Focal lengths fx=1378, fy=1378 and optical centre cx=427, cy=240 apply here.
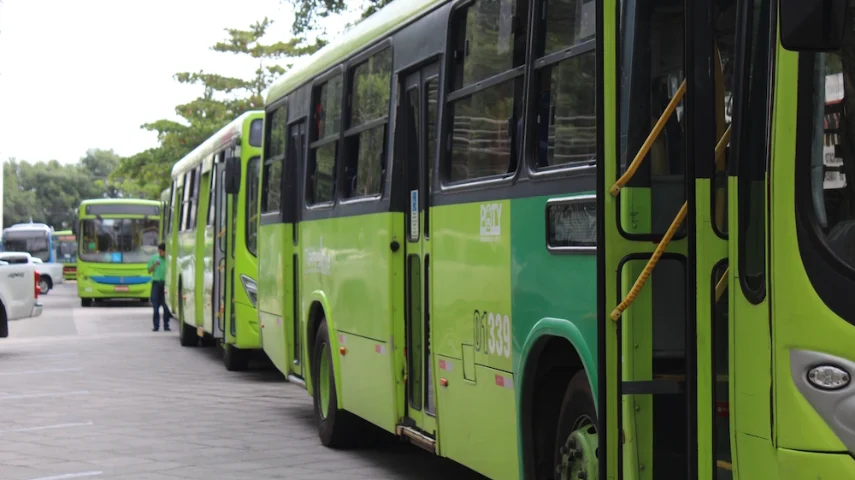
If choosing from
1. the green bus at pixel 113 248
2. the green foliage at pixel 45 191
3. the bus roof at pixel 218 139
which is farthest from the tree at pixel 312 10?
the green foliage at pixel 45 191

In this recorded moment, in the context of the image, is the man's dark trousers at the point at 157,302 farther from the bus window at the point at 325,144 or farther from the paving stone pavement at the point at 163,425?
the bus window at the point at 325,144

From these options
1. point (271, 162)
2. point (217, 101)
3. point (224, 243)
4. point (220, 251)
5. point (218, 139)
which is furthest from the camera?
point (217, 101)

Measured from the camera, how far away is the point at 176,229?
25.5m

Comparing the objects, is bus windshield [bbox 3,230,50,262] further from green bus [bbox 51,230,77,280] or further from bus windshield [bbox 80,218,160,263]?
bus windshield [bbox 80,218,160,263]

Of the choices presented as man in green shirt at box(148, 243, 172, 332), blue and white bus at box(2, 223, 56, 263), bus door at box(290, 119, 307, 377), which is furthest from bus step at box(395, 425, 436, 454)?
blue and white bus at box(2, 223, 56, 263)

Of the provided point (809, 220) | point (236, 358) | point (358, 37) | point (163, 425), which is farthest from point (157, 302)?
point (809, 220)

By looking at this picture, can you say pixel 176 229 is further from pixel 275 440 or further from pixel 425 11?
pixel 425 11

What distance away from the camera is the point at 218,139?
63.3 feet

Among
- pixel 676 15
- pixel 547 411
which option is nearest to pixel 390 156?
pixel 547 411

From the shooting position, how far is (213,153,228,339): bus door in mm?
18156

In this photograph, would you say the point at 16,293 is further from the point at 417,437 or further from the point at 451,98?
the point at 451,98

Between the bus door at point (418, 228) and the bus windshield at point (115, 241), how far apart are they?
32.7 meters

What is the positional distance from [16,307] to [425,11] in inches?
587

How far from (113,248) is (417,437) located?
33131mm
